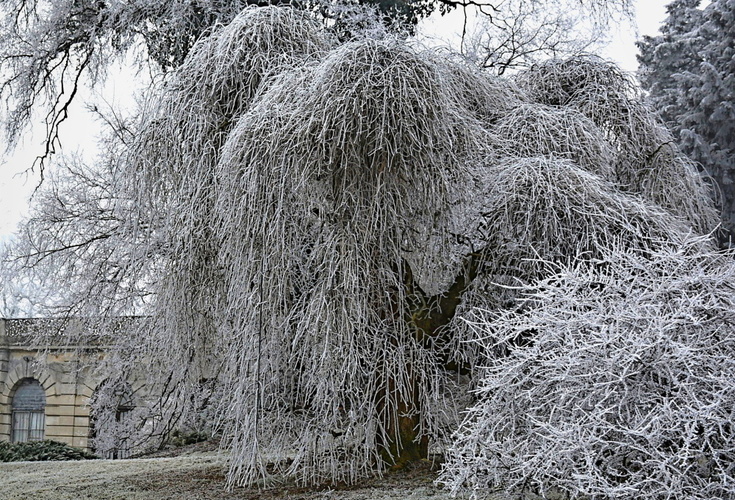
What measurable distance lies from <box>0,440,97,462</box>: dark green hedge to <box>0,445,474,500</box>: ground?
11.1 ft

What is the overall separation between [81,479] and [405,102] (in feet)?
17.6

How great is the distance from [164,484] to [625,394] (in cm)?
498

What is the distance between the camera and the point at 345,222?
6.10 meters

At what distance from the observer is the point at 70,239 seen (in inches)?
451

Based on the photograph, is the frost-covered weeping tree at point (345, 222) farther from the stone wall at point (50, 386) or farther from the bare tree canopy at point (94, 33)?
the stone wall at point (50, 386)

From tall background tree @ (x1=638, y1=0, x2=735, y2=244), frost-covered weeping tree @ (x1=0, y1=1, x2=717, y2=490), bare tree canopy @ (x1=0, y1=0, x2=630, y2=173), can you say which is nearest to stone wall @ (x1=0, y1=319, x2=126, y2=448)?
bare tree canopy @ (x1=0, y1=0, x2=630, y2=173)

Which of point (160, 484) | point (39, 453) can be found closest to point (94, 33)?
point (160, 484)

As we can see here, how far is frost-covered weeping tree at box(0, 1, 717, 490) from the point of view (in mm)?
5879

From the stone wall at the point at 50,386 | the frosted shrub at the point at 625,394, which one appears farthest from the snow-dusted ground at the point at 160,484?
the stone wall at the point at 50,386

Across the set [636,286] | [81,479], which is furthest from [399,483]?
[81,479]

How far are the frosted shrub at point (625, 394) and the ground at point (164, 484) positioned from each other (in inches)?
57.1

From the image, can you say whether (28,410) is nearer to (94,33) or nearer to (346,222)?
(94,33)

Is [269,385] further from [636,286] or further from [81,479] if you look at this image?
[81,479]

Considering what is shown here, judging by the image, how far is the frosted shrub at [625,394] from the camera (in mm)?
3881
